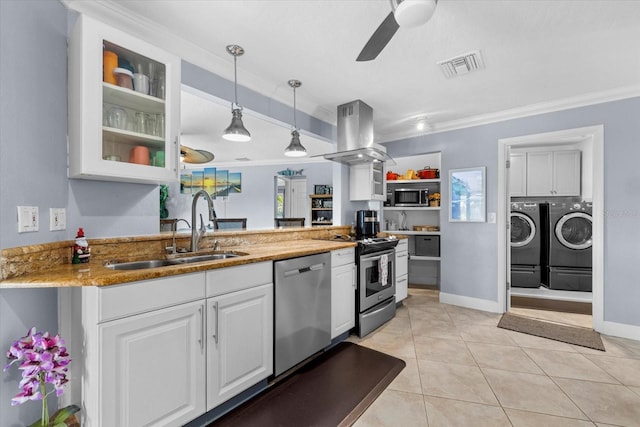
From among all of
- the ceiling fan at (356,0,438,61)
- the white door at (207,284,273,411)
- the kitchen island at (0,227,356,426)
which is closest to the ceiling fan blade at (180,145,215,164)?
the kitchen island at (0,227,356,426)

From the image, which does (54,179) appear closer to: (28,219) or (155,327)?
(28,219)

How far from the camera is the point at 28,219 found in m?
1.34

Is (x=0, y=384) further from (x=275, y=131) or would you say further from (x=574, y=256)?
(x=574, y=256)

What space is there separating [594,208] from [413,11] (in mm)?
3124

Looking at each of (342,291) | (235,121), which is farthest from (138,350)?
(235,121)

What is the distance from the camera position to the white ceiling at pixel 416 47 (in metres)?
1.79

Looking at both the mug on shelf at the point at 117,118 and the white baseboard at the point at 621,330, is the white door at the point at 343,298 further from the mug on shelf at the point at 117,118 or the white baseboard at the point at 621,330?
the white baseboard at the point at 621,330

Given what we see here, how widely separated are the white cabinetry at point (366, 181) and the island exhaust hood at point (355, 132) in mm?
416

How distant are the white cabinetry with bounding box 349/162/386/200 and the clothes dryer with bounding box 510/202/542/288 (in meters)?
2.40

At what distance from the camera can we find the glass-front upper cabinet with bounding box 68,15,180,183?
147 cm

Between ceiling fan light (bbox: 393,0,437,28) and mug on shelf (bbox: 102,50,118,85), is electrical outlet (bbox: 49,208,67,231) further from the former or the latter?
ceiling fan light (bbox: 393,0,437,28)

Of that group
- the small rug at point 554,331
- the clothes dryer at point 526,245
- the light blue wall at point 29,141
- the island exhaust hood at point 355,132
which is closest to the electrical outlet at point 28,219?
the light blue wall at point 29,141

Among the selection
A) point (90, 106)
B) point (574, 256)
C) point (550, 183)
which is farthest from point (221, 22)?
point (574, 256)

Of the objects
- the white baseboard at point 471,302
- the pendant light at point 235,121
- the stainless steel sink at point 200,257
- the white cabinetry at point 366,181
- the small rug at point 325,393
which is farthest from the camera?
the white cabinetry at point 366,181
